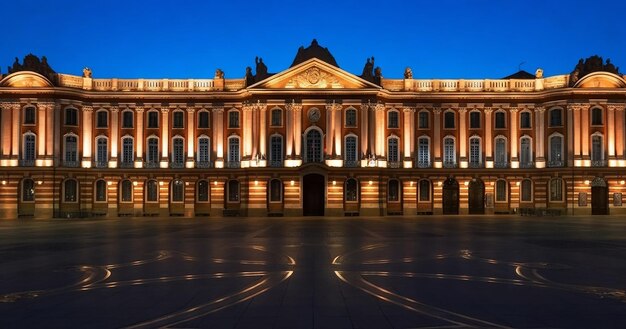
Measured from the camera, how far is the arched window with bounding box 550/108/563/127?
218 ft

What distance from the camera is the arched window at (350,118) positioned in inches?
2562

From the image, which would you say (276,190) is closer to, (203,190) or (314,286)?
(203,190)

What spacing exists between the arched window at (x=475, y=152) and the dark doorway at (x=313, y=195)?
16.9 metres

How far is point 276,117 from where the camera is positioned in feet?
214

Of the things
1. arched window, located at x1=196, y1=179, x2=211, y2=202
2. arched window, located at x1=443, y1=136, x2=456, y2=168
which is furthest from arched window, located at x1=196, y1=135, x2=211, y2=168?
arched window, located at x1=443, y1=136, x2=456, y2=168

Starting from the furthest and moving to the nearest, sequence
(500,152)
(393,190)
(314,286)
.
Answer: (500,152) → (393,190) → (314,286)

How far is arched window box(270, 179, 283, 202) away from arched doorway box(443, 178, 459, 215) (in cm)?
1809

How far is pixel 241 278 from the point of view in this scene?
16.5 m

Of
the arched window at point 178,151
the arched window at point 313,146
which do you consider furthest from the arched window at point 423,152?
the arched window at point 178,151

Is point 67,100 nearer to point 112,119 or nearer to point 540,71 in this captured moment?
point 112,119

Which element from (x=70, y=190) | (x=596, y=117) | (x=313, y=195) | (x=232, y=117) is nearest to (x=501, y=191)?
(x=596, y=117)

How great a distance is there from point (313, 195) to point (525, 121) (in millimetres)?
24814

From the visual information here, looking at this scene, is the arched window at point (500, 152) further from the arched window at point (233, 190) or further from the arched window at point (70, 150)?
the arched window at point (70, 150)

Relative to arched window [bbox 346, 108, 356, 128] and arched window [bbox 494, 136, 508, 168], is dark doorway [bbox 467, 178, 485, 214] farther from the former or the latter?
arched window [bbox 346, 108, 356, 128]
